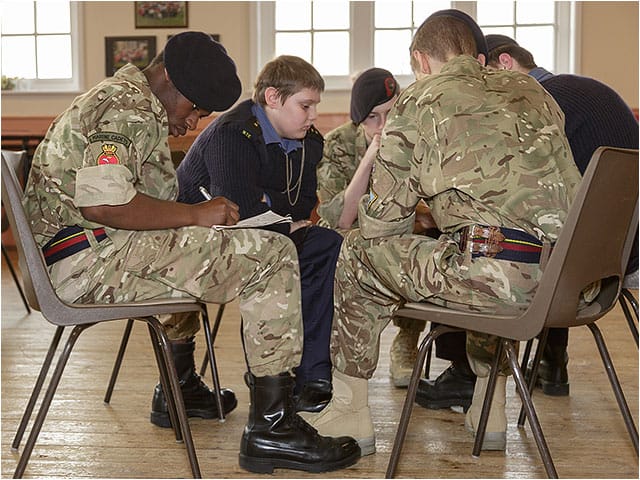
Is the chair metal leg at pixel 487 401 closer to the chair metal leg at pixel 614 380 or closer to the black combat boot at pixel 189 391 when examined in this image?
the chair metal leg at pixel 614 380

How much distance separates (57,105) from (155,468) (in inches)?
213

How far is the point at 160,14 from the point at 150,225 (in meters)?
5.16

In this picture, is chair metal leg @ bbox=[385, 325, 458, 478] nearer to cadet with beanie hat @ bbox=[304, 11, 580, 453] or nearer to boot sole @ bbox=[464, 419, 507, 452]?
cadet with beanie hat @ bbox=[304, 11, 580, 453]

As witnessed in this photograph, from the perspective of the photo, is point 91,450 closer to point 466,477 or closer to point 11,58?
point 466,477

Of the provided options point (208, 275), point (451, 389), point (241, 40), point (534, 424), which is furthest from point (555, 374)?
point (241, 40)

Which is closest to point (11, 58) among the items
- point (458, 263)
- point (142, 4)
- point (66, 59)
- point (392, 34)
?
point (66, 59)

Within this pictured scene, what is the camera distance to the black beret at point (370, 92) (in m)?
3.11

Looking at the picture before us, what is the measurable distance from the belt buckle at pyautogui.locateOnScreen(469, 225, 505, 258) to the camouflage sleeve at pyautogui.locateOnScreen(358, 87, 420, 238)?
0.19 meters

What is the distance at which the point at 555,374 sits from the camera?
9.78ft

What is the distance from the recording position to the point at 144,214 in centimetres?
204

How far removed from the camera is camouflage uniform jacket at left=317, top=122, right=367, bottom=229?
329 centimetres

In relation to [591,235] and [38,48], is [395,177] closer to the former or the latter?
[591,235]

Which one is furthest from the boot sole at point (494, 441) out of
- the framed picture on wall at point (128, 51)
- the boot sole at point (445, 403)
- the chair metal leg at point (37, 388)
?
the framed picture on wall at point (128, 51)

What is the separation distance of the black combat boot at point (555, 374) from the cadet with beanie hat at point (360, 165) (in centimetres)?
44
